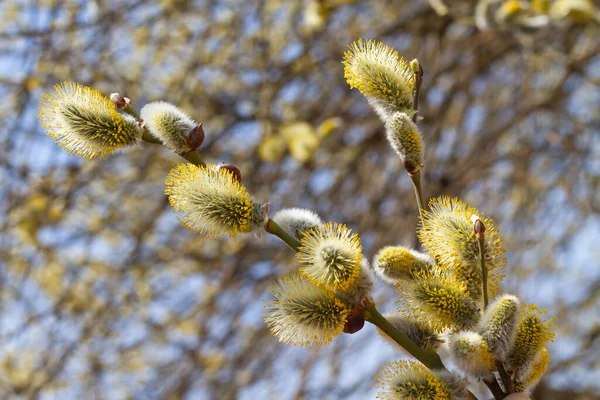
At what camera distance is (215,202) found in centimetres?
85

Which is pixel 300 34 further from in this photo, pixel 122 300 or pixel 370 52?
pixel 370 52

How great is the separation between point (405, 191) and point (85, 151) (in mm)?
3108

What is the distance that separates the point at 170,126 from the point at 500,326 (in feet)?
1.85

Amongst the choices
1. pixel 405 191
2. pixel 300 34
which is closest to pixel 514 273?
pixel 405 191

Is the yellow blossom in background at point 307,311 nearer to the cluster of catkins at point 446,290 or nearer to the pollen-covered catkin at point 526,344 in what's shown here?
the cluster of catkins at point 446,290

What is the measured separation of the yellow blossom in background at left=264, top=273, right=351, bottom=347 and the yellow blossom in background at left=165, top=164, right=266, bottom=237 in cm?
11

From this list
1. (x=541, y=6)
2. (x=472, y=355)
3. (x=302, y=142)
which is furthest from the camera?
(x=302, y=142)

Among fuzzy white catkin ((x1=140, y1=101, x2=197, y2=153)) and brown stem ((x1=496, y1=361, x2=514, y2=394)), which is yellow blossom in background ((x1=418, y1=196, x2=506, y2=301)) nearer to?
brown stem ((x1=496, y1=361, x2=514, y2=394))

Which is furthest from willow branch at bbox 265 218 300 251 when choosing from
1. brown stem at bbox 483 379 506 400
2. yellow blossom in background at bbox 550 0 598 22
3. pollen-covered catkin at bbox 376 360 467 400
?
yellow blossom in background at bbox 550 0 598 22

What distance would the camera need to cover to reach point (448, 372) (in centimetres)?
80

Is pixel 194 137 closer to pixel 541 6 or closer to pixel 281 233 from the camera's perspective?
pixel 281 233

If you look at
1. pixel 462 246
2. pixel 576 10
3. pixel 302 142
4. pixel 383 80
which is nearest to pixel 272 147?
pixel 302 142

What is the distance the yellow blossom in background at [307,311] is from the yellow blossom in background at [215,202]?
108mm

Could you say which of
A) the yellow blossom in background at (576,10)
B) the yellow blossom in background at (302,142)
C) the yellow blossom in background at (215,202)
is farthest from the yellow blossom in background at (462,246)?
the yellow blossom in background at (302,142)
